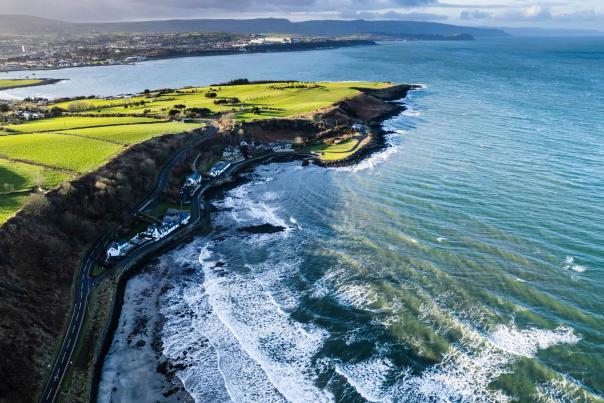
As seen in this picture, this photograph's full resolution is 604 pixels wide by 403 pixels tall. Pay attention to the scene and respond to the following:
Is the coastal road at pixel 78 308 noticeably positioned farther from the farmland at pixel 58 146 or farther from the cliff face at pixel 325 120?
the cliff face at pixel 325 120

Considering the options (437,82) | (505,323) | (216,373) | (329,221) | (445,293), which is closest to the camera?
(216,373)

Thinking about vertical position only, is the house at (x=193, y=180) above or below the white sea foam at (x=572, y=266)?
above

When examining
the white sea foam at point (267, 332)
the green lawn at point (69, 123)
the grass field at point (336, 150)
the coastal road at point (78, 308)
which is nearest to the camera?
the coastal road at point (78, 308)

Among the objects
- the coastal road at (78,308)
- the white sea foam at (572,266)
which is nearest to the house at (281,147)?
the coastal road at (78,308)

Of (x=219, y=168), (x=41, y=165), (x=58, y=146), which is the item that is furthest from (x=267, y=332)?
(x=58, y=146)

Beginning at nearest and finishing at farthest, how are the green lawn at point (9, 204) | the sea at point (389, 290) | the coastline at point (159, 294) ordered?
the sea at point (389, 290)
the coastline at point (159, 294)
the green lawn at point (9, 204)

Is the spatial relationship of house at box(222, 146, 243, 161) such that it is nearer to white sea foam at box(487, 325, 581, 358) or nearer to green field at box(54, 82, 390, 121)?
green field at box(54, 82, 390, 121)

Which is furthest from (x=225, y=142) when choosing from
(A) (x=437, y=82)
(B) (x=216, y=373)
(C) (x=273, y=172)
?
(A) (x=437, y=82)

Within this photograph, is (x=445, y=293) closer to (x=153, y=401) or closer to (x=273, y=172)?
(x=153, y=401)
